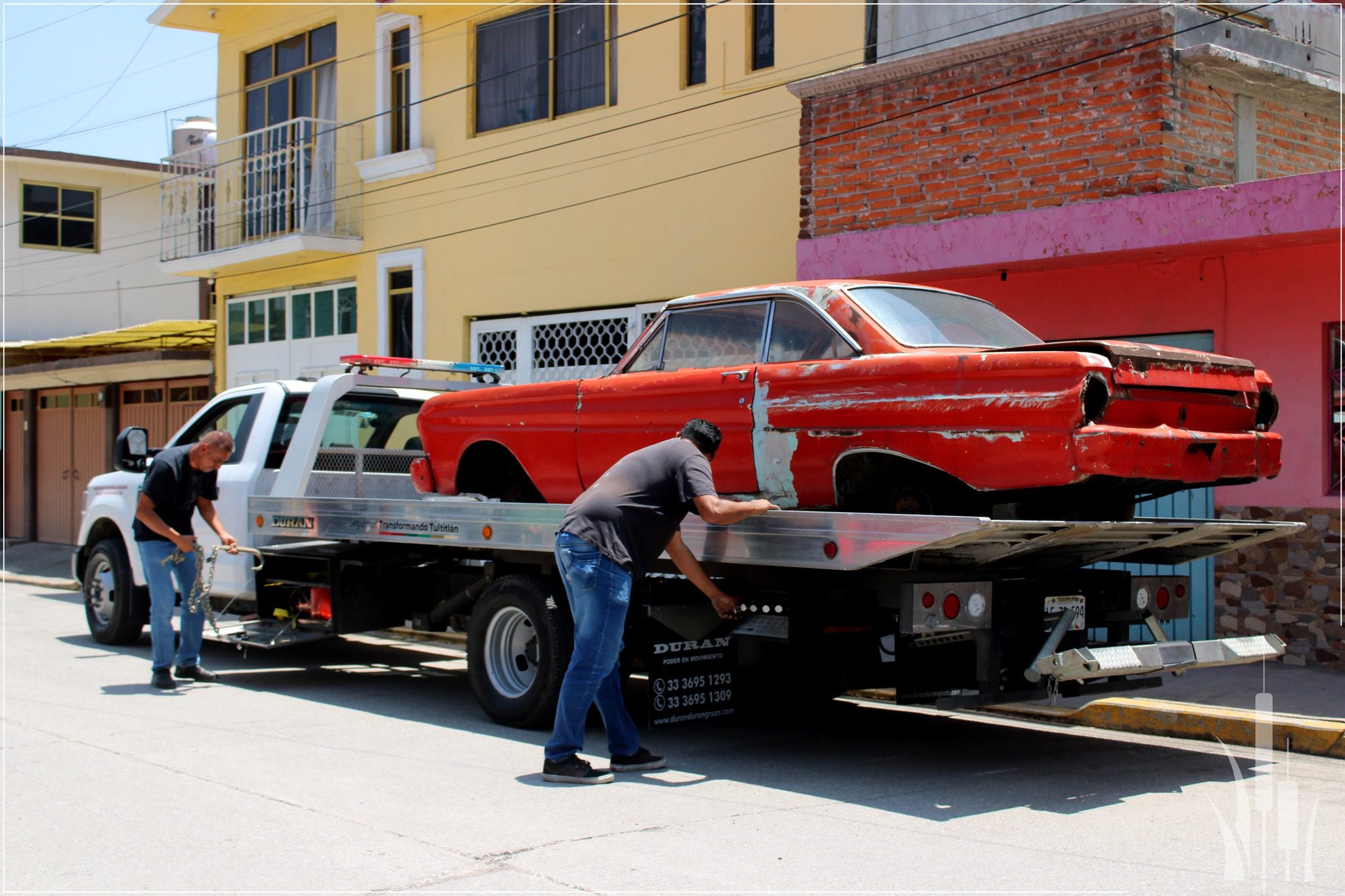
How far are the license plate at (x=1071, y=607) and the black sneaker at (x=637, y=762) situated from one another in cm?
207

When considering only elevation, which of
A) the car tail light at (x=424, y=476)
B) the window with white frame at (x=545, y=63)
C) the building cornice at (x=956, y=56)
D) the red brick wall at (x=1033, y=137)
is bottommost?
the car tail light at (x=424, y=476)

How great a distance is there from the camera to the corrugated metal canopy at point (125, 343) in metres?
20.9

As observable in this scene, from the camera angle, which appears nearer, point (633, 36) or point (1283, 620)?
point (1283, 620)

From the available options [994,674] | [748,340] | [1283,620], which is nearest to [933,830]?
[994,674]

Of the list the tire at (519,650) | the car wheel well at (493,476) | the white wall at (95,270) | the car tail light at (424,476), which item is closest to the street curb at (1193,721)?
the tire at (519,650)

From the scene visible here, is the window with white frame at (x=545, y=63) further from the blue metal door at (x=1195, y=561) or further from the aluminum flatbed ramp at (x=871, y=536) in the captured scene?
the aluminum flatbed ramp at (x=871, y=536)

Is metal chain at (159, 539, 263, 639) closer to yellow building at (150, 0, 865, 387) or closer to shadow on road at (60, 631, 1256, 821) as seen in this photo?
shadow on road at (60, 631, 1256, 821)

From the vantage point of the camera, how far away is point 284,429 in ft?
35.1

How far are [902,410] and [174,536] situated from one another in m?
5.31

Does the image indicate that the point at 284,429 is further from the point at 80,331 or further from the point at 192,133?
the point at 80,331

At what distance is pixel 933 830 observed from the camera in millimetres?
5715

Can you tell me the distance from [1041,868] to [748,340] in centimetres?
336

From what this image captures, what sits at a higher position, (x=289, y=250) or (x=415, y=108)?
(x=415, y=108)

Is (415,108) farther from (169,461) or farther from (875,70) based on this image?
(169,461)
